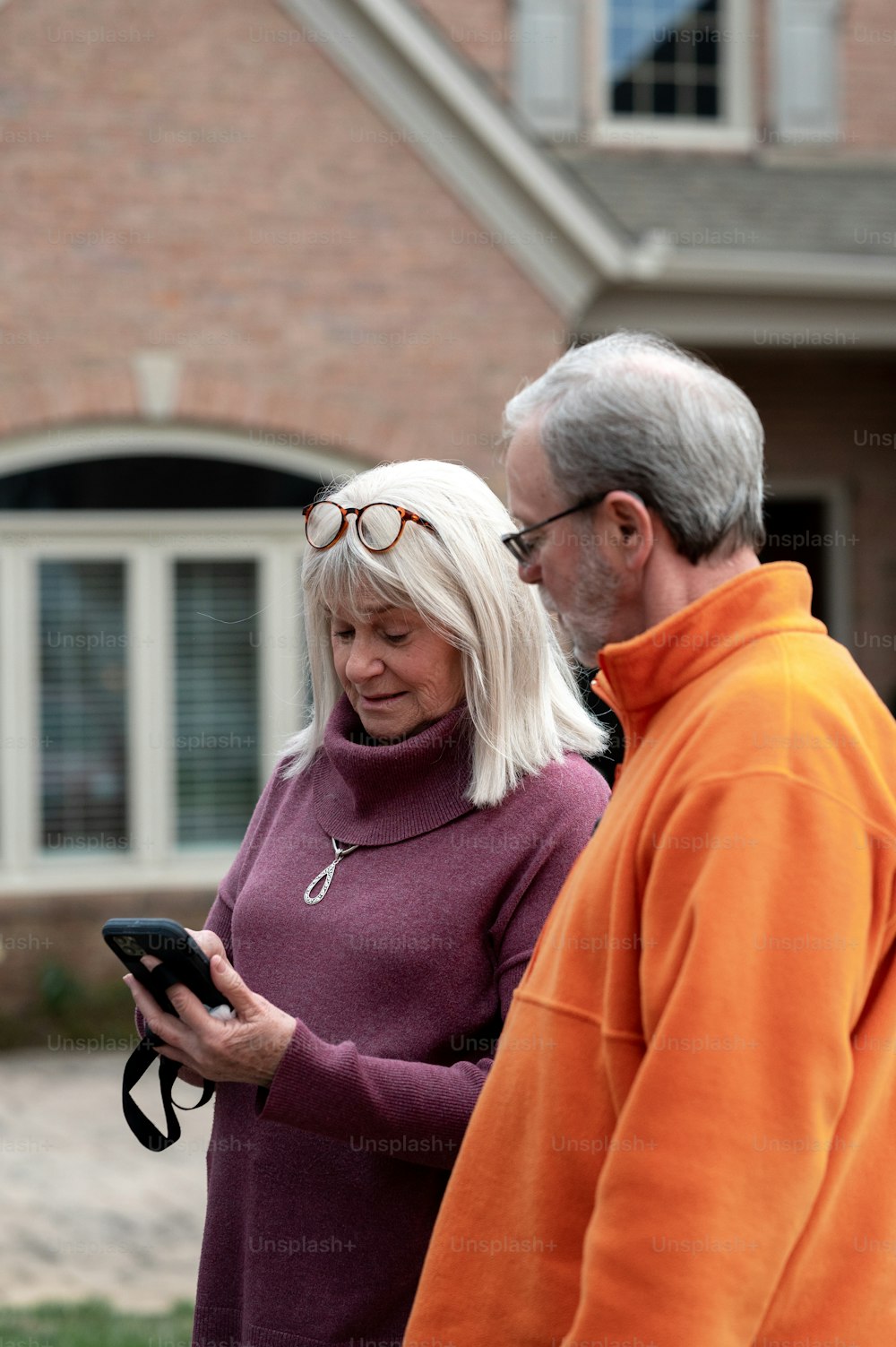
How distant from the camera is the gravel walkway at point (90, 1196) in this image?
197 inches

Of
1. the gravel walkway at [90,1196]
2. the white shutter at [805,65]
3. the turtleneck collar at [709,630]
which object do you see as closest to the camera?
the turtleneck collar at [709,630]

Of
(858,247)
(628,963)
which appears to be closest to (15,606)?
(858,247)

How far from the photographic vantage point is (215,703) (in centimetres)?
859

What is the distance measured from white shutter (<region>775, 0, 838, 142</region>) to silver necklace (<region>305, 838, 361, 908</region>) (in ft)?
32.2

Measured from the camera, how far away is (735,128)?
1088 cm

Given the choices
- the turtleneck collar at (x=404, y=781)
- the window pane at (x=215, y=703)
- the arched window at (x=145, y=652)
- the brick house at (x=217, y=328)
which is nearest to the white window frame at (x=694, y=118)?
the brick house at (x=217, y=328)

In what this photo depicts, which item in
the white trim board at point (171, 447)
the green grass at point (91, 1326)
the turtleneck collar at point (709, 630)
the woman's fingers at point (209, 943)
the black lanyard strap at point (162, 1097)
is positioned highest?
the white trim board at point (171, 447)

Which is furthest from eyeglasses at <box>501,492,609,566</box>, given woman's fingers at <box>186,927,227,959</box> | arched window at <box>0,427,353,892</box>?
arched window at <box>0,427,353,892</box>

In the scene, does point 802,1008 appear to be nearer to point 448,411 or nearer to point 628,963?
point 628,963

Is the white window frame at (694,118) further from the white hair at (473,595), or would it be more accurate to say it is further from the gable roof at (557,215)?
the white hair at (473,595)

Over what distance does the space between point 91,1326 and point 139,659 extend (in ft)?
14.8

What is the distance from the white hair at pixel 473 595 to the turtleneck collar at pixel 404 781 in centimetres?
4

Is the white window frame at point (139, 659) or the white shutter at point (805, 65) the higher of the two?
the white shutter at point (805, 65)

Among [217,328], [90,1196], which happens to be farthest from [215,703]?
[90,1196]
